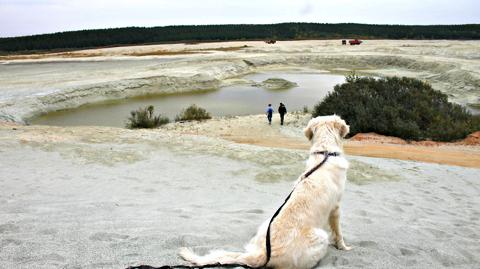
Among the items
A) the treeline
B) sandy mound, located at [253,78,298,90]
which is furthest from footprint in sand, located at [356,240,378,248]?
the treeline

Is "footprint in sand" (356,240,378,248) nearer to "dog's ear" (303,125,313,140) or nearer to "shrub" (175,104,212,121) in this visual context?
"dog's ear" (303,125,313,140)

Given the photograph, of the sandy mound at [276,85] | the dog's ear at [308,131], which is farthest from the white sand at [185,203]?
the sandy mound at [276,85]

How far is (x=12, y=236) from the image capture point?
4.59m

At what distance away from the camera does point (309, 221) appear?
4121 millimetres

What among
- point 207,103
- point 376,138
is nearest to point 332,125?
point 376,138

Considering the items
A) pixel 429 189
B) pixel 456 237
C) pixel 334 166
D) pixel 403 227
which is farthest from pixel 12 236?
pixel 429 189

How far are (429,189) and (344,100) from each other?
39.8 feet

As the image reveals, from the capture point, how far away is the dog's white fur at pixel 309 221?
153 inches

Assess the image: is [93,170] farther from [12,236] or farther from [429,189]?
[429,189]

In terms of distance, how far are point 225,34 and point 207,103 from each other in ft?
309

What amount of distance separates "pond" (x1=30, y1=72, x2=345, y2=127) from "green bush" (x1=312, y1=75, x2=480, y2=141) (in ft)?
21.6

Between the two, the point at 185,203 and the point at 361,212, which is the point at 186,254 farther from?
the point at 361,212

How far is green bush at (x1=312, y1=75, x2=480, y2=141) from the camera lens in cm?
1752

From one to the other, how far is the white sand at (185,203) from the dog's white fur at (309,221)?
0.37 m
